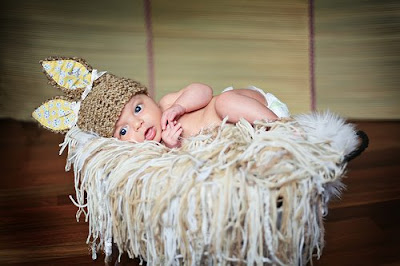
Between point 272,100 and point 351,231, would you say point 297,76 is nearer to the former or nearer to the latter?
point 272,100

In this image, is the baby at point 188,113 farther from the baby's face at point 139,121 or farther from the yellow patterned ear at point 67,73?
the yellow patterned ear at point 67,73

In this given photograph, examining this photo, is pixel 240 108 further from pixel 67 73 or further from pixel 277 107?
pixel 67 73

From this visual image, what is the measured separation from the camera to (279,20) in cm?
179

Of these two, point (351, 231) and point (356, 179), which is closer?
point (351, 231)

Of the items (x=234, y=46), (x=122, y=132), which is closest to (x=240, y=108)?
(x=122, y=132)

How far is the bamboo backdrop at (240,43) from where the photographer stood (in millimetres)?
1788

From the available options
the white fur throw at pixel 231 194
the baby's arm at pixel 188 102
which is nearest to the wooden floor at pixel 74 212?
the white fur throw at pixel 231 194

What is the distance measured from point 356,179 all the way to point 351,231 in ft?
0.87

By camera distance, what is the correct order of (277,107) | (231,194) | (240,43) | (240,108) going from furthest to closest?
(240,43), (277,107), (240,108), (231,194)

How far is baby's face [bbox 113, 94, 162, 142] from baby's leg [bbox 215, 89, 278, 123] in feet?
0.42

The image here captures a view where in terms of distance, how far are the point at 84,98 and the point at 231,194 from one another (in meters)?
0.44

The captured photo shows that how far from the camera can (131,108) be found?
1187mm

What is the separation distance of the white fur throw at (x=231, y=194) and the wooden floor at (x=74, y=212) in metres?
0.20

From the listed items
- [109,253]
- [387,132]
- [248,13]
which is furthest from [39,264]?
[387,132]
